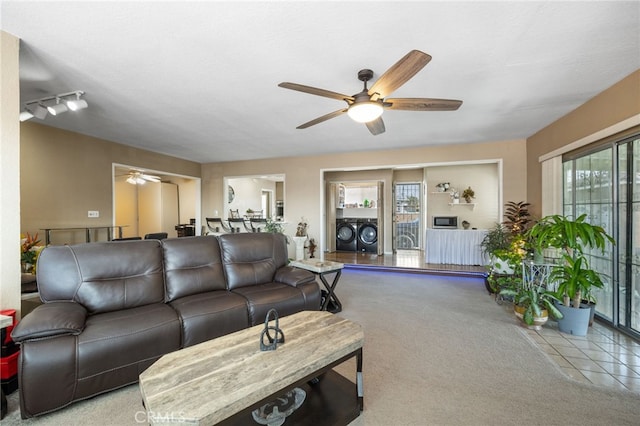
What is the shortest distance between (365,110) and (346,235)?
18.7 feet

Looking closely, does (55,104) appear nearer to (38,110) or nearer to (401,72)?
(38,110)

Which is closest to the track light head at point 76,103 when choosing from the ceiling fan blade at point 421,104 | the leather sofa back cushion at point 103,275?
the leather sofa back cushion at point 103,275

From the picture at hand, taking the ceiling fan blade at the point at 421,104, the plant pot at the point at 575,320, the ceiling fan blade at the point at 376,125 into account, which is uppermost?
the ceiling fan blade at the point at 421,104

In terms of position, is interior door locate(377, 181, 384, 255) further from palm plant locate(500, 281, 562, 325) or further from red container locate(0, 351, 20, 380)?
red container locate(0, 351, 20, 380)

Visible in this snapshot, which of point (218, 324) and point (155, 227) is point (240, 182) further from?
point (218, 324)

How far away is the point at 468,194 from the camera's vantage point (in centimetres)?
660

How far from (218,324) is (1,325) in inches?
49.4

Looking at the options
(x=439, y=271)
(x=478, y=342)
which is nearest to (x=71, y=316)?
(x=478, y=342)

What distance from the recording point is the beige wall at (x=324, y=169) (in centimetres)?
479

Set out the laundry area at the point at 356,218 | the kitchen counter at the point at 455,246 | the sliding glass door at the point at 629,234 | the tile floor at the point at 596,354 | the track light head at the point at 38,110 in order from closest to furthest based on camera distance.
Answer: the tile floor at the point at 596,354
the sliding glass door at the point at 629,234
the track light head at the point at 38,110
the kitchen counter at the point at 455,246
the laundry area at the point at 356,218

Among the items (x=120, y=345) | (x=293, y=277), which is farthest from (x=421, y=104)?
(x=120, y=345)

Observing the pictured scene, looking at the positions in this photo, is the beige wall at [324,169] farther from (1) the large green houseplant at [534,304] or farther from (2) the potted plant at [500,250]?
(1) the large green houseplant at [534,304]

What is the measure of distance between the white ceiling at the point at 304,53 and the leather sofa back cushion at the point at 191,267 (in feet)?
5.48

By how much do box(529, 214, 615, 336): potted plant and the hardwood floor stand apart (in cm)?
235
